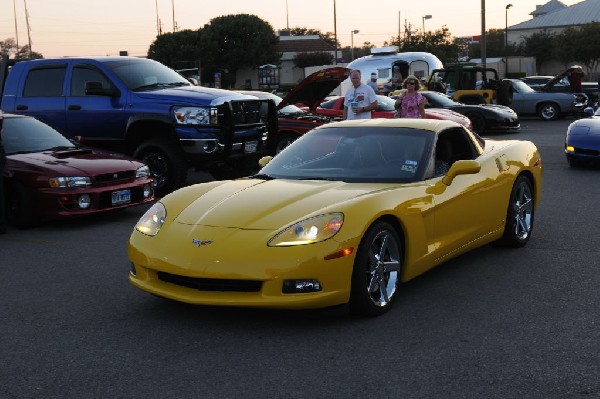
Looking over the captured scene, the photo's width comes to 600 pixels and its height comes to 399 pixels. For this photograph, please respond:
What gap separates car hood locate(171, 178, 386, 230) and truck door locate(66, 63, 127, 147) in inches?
243

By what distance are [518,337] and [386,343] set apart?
82 centimetres

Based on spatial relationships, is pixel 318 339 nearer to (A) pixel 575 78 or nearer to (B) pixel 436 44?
(A) pixel 575 78

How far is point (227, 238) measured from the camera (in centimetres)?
Result: 506

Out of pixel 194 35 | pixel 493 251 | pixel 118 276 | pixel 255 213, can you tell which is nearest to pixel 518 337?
pixel 255 213

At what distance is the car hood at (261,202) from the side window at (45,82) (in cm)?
715

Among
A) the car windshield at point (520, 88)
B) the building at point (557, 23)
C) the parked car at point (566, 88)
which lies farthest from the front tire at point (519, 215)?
the building at point (557, 23)

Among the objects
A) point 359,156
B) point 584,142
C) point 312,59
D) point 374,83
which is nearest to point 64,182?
point 359,156

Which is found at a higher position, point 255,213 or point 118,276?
point 255,213

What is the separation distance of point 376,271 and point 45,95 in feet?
28.6

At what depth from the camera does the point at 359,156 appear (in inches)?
247

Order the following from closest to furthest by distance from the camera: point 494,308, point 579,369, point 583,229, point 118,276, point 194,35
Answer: point 579,369 → point 494,308 → point 118,276 → point 583,229 → point 194,35

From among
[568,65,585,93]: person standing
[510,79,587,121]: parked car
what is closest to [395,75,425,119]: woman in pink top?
[510,79,587,121]: parked car

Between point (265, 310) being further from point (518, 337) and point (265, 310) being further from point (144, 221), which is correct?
point (518, 337)

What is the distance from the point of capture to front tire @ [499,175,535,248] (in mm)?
7281
